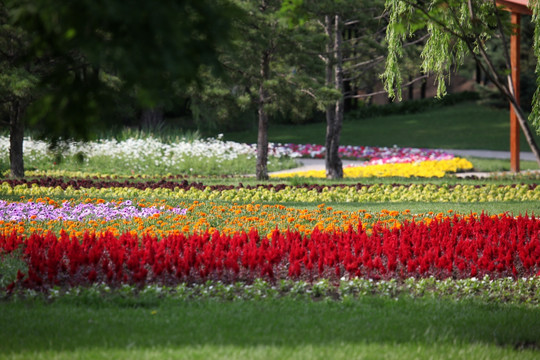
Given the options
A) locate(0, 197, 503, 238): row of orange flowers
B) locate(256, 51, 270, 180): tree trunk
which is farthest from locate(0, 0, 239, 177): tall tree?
locate(256, 51, 270, 180): tree trunk

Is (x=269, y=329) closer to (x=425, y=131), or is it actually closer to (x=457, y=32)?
(x=457, y=32)

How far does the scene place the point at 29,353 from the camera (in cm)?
375

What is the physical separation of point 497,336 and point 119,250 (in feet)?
10.6

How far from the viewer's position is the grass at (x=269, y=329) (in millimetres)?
3803

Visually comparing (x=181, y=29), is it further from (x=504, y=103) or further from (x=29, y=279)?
(x=504, y=103)

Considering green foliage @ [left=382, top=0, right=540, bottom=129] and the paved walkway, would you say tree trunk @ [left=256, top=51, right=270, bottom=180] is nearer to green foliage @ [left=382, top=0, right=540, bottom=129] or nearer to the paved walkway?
the paved walkway

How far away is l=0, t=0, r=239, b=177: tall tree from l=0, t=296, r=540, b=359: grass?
1323mm

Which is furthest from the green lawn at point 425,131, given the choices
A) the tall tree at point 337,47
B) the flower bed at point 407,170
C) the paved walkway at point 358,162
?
the tall tree at point 337,47

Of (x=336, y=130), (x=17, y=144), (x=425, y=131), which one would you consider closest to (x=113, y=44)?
(x=17, y=144)

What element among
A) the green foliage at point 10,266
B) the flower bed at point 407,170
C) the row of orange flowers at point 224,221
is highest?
the flower bed at point 407,170

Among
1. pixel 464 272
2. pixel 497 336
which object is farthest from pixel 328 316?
pixel 464 272

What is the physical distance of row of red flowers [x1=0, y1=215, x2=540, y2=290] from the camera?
532 centimetres

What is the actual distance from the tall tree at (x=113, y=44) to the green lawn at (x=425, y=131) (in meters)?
24.1

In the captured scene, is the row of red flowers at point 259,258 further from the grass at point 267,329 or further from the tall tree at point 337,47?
the tall tree at point 337,47
